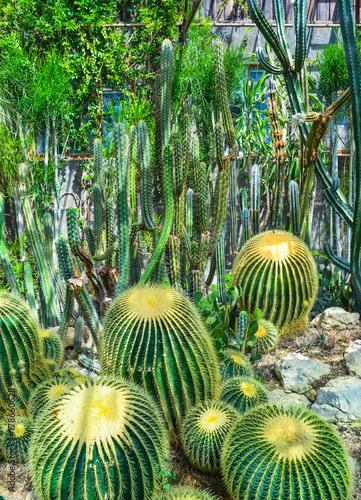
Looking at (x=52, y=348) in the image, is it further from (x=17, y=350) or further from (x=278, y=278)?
(x=278, y=278)

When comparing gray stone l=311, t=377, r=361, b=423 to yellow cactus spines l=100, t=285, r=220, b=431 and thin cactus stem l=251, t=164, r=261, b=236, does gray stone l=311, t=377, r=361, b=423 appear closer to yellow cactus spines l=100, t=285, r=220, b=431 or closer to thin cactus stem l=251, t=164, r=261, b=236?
yellow cactus spines l=100, t=285, r=220, b=431

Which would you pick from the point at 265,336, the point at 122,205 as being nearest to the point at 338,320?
the point at 265,336

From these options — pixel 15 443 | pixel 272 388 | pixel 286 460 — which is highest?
pixel 286 460

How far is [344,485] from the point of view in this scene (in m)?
1.35

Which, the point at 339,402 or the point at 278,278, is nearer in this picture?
the point at 339,402

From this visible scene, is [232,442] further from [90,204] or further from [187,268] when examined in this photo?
[90,204]

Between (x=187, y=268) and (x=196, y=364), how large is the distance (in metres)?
1.38

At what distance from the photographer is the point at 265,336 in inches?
112

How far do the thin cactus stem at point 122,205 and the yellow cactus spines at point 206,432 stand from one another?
1133 millimetres

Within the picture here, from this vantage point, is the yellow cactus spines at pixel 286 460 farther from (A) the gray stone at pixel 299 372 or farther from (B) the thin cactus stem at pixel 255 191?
(B) the thin cactus stem at pixel 255 191

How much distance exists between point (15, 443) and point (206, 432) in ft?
2.91

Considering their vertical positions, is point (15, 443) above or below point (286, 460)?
below

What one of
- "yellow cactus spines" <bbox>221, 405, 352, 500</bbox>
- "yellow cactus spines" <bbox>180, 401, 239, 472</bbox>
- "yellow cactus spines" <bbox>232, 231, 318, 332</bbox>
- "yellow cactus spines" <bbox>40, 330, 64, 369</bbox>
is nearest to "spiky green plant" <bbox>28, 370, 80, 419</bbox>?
"yellow cactus spines" <bbox>40, 330, 64, 369</bbox>

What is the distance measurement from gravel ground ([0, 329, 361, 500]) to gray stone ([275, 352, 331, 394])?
0.19 feet
